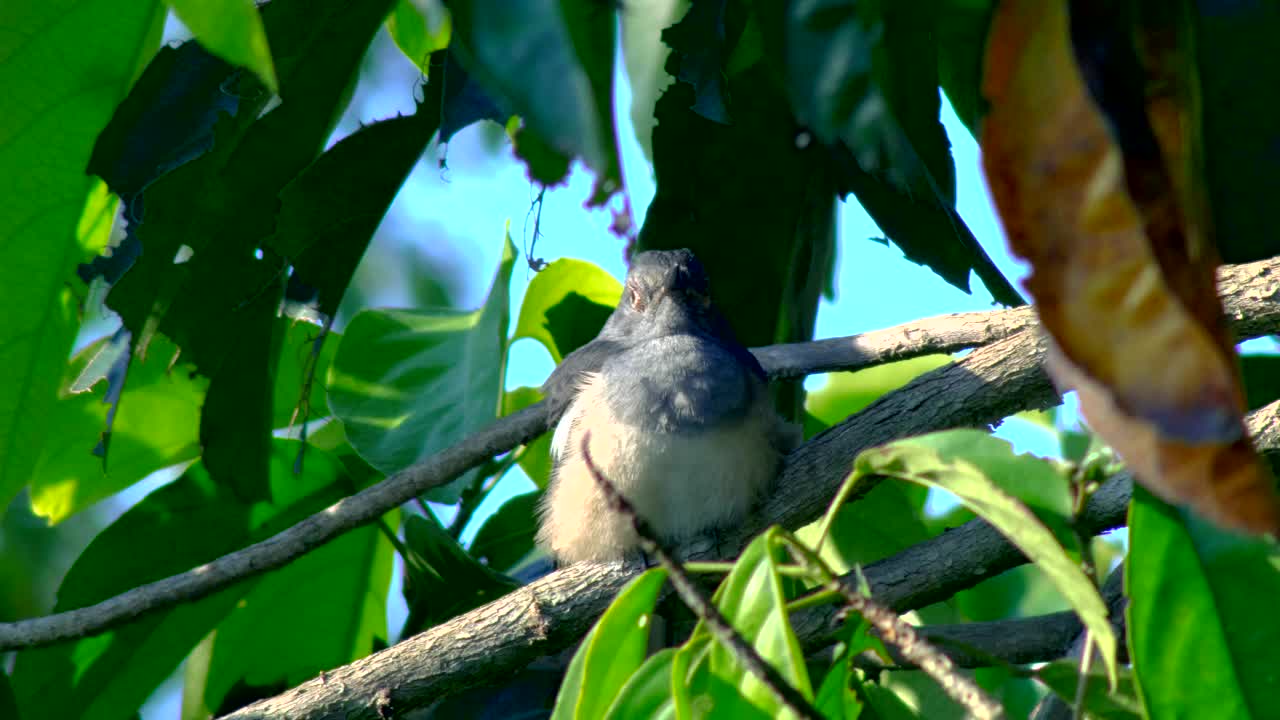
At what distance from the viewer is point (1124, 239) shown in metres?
0.95

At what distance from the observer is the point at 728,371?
2.86 m

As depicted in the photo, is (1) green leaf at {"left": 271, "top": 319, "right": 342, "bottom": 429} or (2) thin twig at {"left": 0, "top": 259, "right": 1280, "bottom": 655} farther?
(1) green leaf at {"left": 271, "top": 319, "right": 342, "bottom": 429}

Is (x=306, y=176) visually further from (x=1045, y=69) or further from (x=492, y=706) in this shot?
(x=1045, y=69)

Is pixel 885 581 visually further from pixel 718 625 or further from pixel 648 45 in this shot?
pixel 718 625

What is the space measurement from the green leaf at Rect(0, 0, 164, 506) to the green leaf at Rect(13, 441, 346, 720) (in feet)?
1.80

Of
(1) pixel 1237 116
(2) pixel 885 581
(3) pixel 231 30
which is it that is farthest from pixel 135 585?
(1) pixel 1237 116

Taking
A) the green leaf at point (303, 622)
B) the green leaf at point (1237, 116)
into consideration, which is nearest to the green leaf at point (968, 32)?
the green leaf at point (1237, 116)

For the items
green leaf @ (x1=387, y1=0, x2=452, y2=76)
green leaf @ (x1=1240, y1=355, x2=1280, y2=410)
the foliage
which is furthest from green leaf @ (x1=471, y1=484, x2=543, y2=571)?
green leaf @ (x1=1240, y1=355, x2=1280, y2=410)

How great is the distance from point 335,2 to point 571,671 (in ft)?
4.15

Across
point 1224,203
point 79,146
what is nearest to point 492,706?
point 79,146

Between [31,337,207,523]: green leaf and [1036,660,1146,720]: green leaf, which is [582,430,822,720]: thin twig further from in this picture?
[31,337,207,523]: green leaf

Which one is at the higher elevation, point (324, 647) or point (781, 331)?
point (781, 331)

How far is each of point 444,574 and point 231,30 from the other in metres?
1.62

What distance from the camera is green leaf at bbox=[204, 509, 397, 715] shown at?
2.74m
